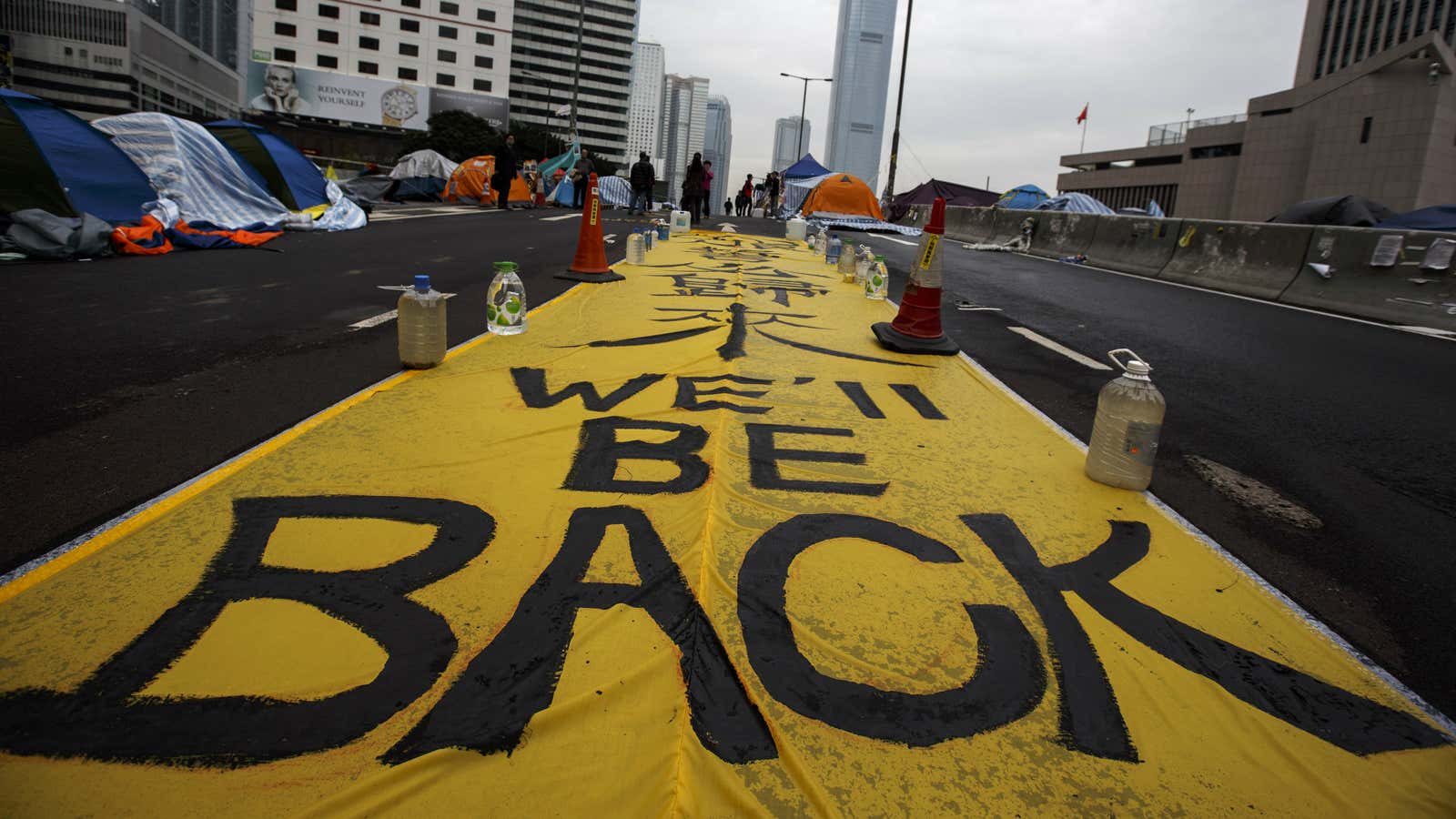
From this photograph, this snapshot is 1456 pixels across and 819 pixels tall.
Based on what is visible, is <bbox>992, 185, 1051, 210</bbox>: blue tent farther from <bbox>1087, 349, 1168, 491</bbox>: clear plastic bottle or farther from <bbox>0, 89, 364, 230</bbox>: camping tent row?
<bbox>1087, 349, 1168, 491</bbox>: clear plastic bottle

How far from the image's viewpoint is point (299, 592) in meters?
2.20

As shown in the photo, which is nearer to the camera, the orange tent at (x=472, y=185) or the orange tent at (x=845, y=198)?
the orange tent at (x=472, y=185)

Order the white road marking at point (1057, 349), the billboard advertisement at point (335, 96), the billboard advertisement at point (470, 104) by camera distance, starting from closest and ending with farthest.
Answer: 1. the white road marking at point (1057, 349)
2. the billboard advertisement at point (335, 96)
3. the billboard advertisement at point (470, 104)

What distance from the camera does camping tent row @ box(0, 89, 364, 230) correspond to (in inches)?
365

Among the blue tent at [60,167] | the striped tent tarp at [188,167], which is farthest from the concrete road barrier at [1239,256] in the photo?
the blue tent at [60,167]

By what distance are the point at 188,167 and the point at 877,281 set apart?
32.4ft

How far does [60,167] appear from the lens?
31.3 feet

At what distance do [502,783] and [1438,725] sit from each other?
2.26 m

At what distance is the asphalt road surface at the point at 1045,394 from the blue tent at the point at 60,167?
1.58 metres

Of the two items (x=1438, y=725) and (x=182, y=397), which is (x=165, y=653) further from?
(x=1438, y=725)

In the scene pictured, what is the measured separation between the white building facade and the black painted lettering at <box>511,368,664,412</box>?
3709 inches

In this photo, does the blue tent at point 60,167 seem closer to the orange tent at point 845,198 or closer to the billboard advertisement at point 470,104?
the orange tent at point 845,198

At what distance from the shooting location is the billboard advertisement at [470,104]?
87.9m

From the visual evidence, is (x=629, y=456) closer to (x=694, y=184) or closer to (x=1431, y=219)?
(x=1431, y=219)
